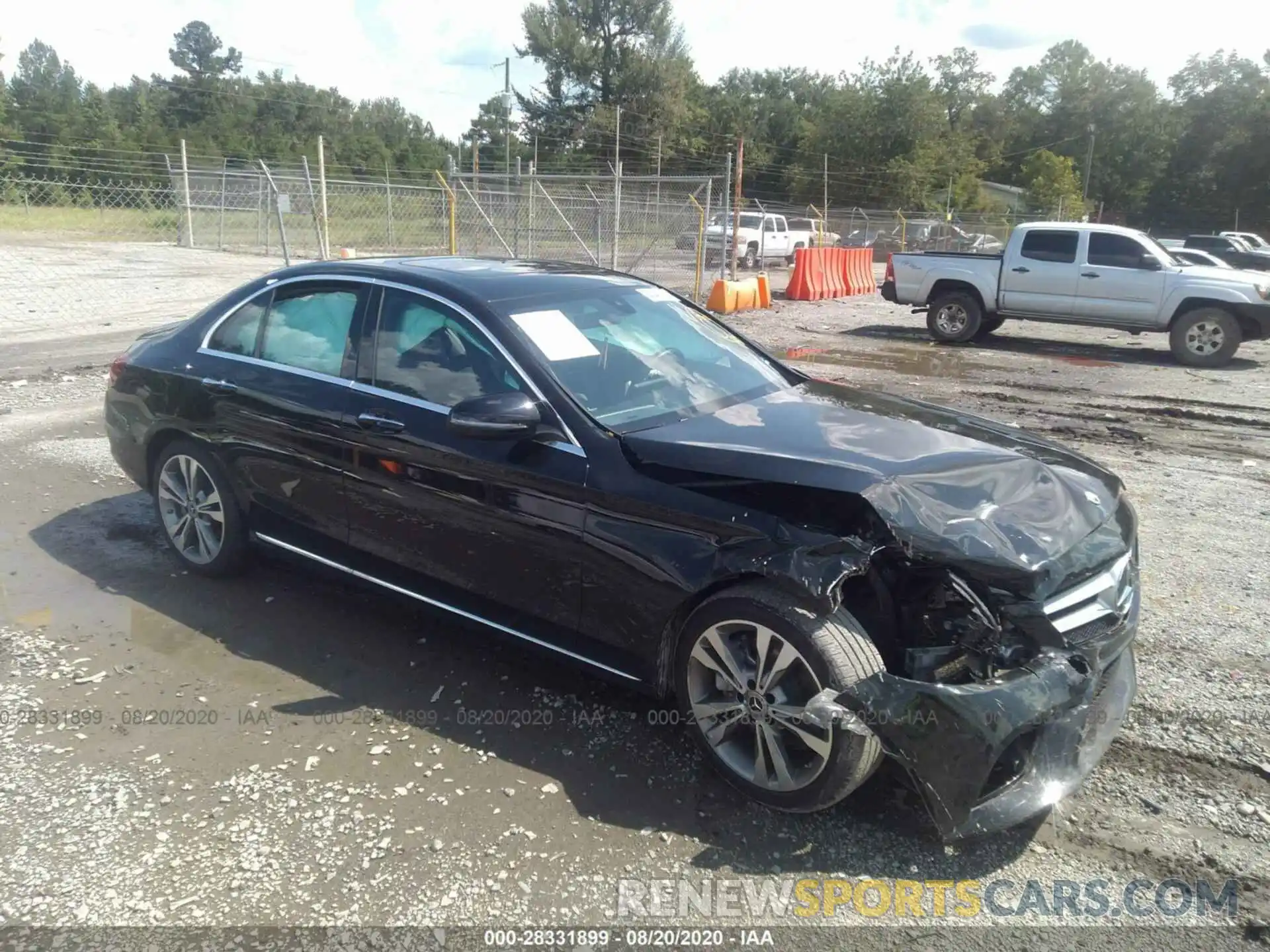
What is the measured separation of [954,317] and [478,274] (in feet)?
40.6

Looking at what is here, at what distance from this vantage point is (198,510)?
16.1 feet

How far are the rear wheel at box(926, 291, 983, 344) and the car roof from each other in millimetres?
11337

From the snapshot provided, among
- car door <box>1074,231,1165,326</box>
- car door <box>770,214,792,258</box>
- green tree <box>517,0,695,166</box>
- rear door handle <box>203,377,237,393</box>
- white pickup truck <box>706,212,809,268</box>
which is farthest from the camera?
green tree <box>517,0,695,166</box>

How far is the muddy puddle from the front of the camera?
12.3 metres

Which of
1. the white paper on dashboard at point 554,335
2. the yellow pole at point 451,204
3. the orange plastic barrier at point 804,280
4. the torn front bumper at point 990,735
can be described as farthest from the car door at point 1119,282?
the torn front bumper at point 990,735

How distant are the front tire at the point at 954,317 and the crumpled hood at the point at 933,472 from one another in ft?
38.3

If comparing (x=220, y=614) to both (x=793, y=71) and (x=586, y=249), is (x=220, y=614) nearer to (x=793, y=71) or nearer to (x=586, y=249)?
(x=586, y=249)

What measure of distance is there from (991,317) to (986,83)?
245ft

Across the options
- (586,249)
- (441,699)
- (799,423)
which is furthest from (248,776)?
(586,249)

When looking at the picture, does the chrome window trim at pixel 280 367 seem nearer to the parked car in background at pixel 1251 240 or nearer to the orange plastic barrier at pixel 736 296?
the orange plastic barrier at pixel 736 296

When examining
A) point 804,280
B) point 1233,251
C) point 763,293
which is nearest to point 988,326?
point 763,293

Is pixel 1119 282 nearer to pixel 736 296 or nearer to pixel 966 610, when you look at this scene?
pixel 736 296

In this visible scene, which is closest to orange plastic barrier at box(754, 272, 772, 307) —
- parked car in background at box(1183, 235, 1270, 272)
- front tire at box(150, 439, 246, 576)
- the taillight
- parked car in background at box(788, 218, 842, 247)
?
parked car in background at box(788, 218, 842, 247)

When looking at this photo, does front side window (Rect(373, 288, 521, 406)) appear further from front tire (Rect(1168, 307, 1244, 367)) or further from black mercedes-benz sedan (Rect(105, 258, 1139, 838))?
front tire (Rect(1168, 307, 1244, 367))
